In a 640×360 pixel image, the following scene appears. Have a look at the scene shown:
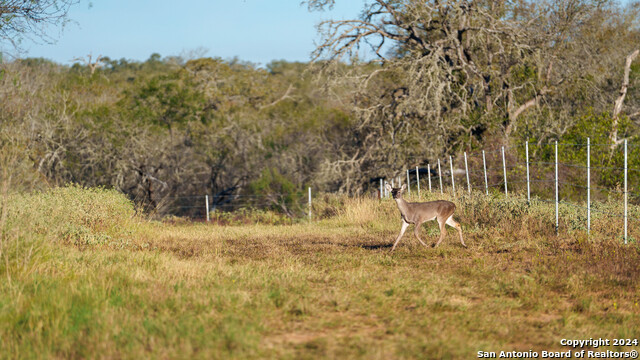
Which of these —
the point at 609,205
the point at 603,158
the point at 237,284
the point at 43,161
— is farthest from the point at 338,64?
the point at 237,284

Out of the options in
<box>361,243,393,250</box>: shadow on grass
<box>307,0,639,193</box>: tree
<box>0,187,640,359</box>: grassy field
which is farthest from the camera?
<box>307,0,639,193</box>: tree

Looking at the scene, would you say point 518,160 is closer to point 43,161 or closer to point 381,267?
point 381,267

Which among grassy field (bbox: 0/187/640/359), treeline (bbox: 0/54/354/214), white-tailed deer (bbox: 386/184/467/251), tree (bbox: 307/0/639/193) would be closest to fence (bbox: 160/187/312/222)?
treeline (bbox: 0/54/354/214)

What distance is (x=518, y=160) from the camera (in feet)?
66.1

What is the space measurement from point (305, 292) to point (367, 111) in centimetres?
1602

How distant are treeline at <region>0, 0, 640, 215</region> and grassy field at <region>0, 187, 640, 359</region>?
345 inches

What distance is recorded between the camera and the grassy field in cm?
536

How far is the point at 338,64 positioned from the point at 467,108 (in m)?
5.09

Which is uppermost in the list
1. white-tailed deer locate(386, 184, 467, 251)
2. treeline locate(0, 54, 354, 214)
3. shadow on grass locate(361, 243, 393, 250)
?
treeline locate(0, 54, 354, 214)

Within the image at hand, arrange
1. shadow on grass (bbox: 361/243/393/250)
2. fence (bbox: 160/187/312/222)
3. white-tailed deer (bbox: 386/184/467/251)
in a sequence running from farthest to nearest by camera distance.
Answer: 1. fence (bbox: 160/187/312/222)
2. shadow on grass (bbox: 361/243/393/250)
3. white-tailed deer (bbox: 386/184/467/251)

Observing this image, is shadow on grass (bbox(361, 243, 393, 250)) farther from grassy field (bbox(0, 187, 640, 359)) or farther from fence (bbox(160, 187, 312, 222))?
Result: fence (bbox(160, 187, 312, 222))

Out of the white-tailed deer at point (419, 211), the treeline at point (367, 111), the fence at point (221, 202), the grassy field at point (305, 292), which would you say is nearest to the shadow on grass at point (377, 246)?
the grassy field at point (305, 292)

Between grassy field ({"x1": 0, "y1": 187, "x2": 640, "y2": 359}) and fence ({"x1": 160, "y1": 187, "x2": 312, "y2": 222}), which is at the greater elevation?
grassy field ({"x1": 0, "y1": 187, "x2": 640, "y2": 359})

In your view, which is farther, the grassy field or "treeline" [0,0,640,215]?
"treeline" [0,0,640,215]
